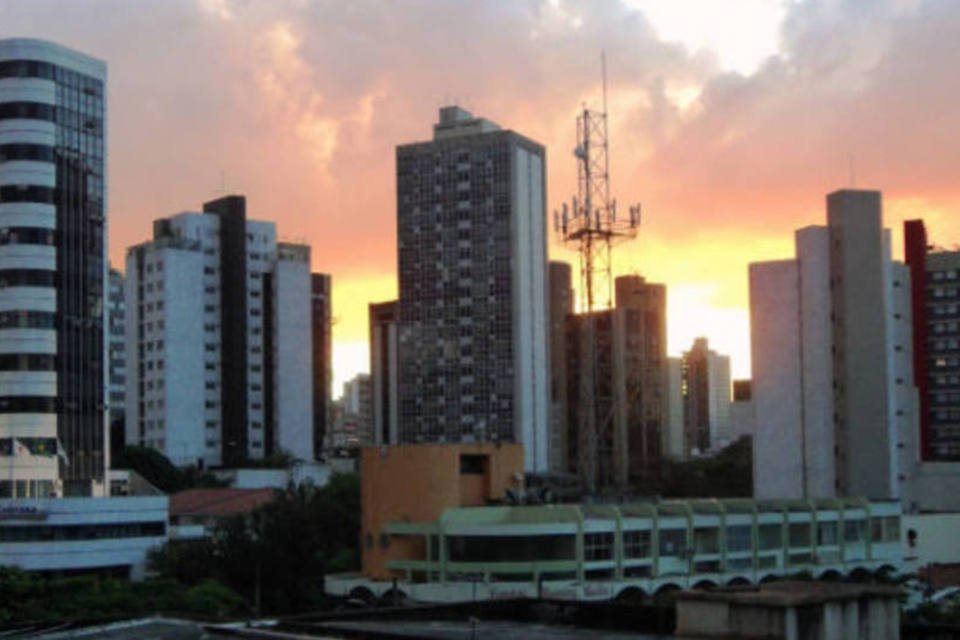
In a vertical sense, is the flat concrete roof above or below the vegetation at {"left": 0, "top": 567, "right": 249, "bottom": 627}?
above

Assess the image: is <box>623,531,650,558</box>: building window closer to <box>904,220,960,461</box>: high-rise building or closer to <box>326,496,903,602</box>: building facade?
<box>326,496,903,602</box>: building facade

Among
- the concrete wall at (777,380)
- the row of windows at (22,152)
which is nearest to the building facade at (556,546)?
the concrete wall at (777,380)

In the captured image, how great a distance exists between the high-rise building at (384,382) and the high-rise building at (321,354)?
221 inches

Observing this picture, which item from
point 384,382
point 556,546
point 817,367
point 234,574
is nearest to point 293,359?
point 384,382

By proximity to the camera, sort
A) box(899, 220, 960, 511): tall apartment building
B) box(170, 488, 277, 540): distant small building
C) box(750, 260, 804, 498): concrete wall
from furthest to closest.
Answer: box(899, 220, 960, 511): tall apartment building
box(750, 260, 804, 498): concrete wall
box(170, 488, 277, 540): distant small building

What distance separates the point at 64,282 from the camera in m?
76.1

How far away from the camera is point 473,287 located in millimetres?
138000

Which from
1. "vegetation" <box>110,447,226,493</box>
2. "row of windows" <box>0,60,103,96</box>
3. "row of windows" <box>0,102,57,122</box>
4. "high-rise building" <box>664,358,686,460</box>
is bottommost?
"vegetation" <box>110,447,226,493</box>

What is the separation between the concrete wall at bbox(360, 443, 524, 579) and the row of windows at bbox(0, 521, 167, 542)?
54.1ft

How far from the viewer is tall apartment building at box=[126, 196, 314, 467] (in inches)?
5364

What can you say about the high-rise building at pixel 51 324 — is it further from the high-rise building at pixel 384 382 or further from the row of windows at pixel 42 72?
the high-rise building at pixel 384 382

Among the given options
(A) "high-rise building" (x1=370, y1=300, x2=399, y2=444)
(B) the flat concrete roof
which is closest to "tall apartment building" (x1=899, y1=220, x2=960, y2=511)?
(A) "high-rise building" (x1=370, y1=300, x2=399, y2=444)

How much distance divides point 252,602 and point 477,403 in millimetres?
68157

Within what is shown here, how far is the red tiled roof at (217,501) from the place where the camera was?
94.6 m
